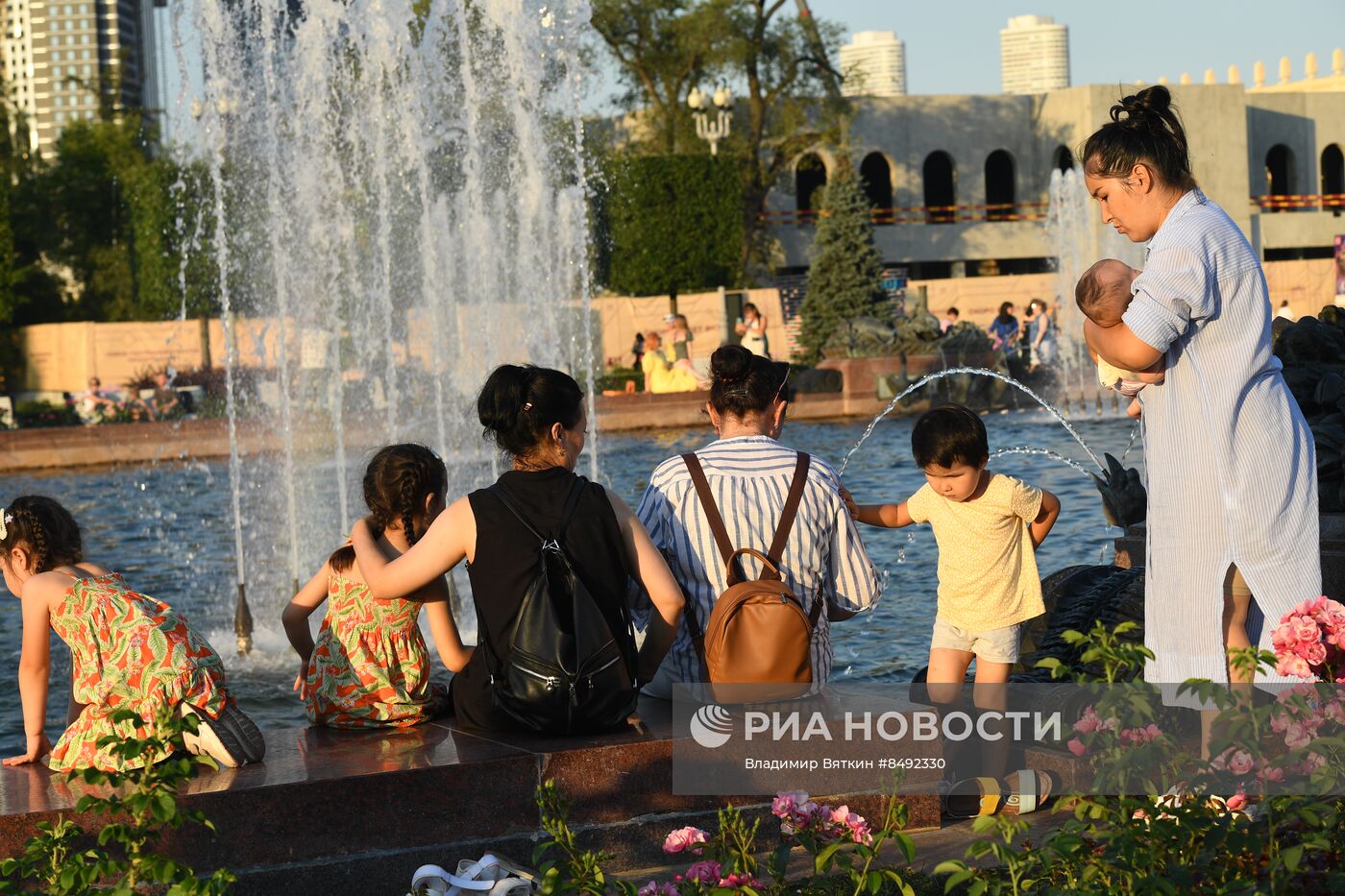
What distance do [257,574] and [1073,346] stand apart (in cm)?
1847

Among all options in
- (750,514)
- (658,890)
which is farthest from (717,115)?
(658,890)

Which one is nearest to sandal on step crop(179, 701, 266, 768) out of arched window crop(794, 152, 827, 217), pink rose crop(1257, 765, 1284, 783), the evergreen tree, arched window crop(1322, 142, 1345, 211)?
pink rose crop(1257, 765, 1284, 783)

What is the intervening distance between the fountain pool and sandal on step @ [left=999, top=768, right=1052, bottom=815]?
117 inches

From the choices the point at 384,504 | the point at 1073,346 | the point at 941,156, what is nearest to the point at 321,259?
the point at 1073,346

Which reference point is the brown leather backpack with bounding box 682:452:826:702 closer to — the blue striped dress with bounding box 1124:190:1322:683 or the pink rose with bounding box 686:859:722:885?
the blue striped dress with bounding box 1124:190:1322:683

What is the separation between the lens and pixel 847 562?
4.27 m

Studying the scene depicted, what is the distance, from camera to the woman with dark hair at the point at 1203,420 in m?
3.19

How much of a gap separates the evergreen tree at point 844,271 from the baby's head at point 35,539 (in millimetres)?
27832

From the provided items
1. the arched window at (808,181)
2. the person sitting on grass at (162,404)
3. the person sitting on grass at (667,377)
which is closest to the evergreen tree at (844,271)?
the person sitting on grass at (667,377)

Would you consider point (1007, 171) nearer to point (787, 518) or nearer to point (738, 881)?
point (787, 518)

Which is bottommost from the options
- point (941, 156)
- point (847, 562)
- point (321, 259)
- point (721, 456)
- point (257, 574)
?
Answer: point (257, 574)

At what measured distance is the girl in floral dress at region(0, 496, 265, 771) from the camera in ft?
12.9

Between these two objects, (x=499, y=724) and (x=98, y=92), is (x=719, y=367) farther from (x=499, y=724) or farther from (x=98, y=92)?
(x=98, y=92)

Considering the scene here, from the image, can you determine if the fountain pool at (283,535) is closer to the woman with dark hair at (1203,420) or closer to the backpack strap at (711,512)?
the backpack strap at (711,512)
